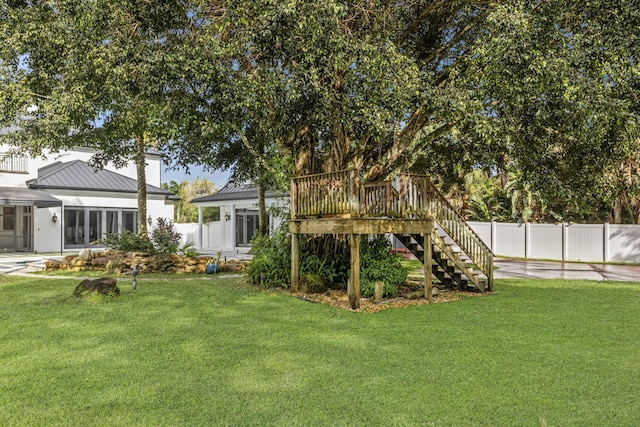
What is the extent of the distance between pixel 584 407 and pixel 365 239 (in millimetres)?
7260

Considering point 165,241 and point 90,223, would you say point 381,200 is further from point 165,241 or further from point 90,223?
point 90,223

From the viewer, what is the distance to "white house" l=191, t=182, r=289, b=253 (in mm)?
23922

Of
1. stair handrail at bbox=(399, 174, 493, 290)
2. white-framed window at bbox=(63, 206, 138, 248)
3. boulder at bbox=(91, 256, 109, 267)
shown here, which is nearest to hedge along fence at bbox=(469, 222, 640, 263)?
stair handrail at bbox=(399, 174, 493, 290)

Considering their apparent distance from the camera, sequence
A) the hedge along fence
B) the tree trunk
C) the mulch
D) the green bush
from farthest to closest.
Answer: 1. the hedge along fence
2. the tree trunk
3. the green bush
4. the mulch

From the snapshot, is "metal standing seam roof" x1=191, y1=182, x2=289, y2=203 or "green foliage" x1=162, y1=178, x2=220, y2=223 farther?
"green foliage" x1=162, y1=178, x2=220, y2=223

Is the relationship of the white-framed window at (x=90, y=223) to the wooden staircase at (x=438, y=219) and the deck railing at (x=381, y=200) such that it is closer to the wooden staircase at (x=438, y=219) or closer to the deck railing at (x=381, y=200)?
the deck railing at (x=381, y=200)

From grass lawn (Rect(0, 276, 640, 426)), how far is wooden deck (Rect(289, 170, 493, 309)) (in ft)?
5.10

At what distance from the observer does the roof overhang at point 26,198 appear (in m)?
19.8

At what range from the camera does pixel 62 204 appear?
70.3 feet

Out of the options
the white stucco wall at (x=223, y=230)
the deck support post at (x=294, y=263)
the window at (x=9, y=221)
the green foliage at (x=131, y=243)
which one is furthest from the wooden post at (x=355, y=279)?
the window at (x=9, y=221)

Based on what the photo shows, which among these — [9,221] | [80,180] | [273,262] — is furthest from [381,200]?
[9,221]

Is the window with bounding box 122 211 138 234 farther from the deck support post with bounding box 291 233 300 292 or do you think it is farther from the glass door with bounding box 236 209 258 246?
the deck support post with bounding box 291 233 300 292

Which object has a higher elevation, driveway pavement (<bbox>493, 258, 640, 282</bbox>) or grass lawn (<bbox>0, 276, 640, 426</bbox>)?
grass lawn (<bbox>0, 276, 640, 426</bbox>)

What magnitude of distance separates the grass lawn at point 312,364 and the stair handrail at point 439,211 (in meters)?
2.04
